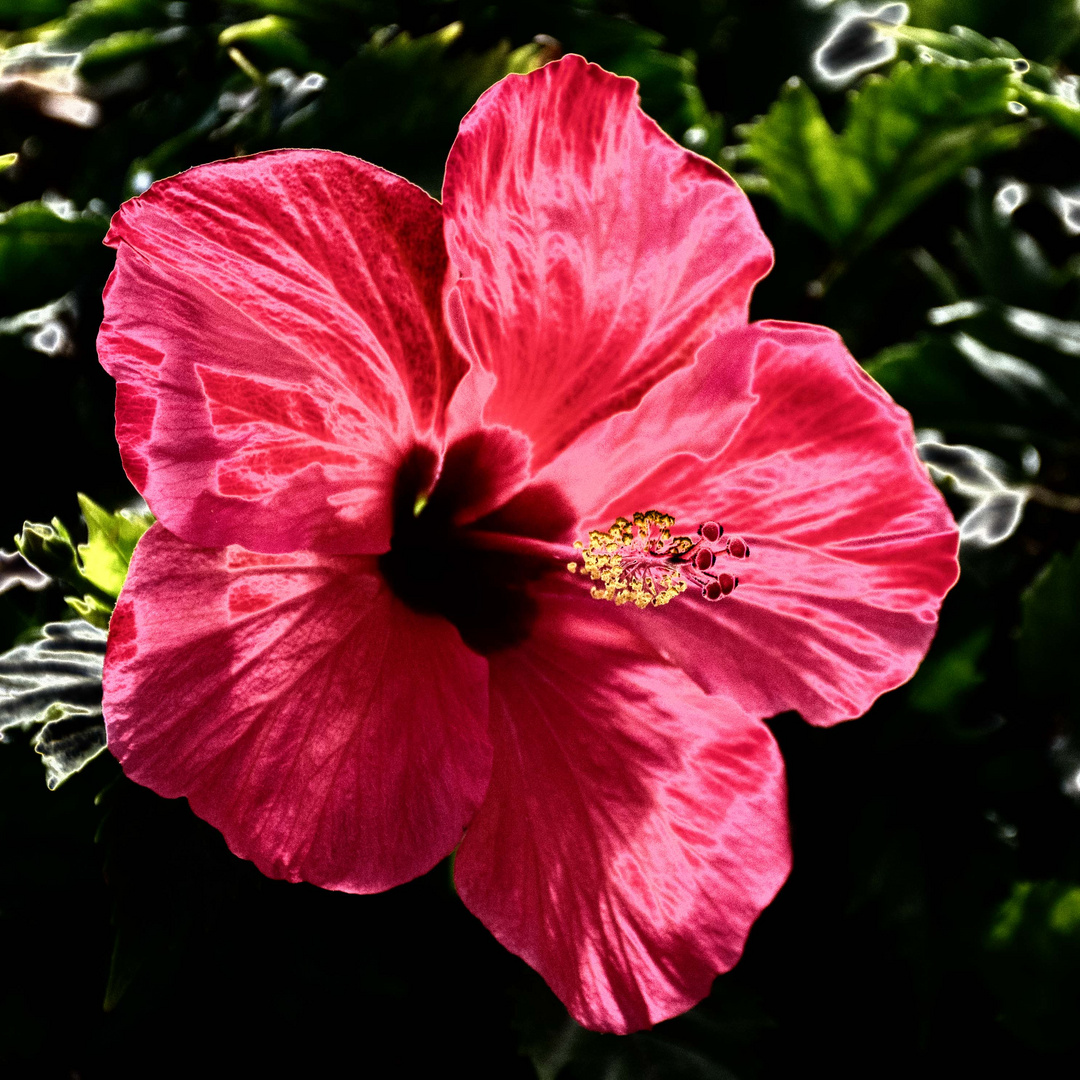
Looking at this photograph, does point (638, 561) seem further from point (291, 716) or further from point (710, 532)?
point (291, 716)

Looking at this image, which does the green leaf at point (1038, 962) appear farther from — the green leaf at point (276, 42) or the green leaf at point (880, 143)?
the green leaf at point (276, 42)

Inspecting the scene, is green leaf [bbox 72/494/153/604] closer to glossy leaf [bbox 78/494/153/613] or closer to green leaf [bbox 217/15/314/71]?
glossy leaf [bbox 78/494/153/613]

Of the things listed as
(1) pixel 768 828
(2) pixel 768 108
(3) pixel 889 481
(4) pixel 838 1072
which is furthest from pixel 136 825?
(2) pixel 768 108

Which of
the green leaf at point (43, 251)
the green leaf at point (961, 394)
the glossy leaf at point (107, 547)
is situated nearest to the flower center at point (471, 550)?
the glossy leaf at point (107, 547)

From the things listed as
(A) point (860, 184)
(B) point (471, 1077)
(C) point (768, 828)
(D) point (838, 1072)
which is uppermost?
(A) point (860, 184)

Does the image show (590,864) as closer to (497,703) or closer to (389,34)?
(497,703)

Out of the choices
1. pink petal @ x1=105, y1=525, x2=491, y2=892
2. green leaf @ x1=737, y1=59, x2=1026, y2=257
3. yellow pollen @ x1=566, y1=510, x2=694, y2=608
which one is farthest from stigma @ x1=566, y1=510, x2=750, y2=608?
green leaf @ x1=737, y1=59, x2=1026, y2=257
